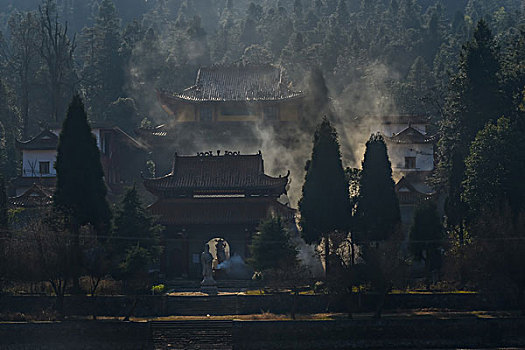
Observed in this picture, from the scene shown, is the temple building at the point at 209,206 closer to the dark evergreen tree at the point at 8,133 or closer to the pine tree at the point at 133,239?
the pine tree at the point at 133,239

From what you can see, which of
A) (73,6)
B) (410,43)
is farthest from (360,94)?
(73,6)

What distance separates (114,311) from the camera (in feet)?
117

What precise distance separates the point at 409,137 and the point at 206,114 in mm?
15114

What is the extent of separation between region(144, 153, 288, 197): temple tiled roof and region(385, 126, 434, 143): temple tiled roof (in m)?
15.3

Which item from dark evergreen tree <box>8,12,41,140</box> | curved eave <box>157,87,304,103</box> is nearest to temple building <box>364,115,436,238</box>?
curved eave <box>157,87,304,103</box>

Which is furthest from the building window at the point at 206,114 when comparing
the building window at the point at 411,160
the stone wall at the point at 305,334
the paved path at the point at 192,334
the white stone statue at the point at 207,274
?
the stone wall at the point at 305,334

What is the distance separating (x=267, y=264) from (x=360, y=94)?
51.8 m

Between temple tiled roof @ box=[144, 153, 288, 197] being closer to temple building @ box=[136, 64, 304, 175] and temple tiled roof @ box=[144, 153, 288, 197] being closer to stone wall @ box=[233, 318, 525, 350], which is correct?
stone wall @ box=[233, 318, 525, 350]

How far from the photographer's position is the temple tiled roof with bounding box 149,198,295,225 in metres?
45.1

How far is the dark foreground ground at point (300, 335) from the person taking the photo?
32500mm

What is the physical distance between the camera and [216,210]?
45.9m

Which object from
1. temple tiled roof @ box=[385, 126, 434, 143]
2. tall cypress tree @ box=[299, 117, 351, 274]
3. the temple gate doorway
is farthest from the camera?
temple tiled roof @ box=[385, 126, 434, 143]

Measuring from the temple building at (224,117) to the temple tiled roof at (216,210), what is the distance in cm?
1661

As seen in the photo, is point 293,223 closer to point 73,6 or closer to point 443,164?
point 443,164
